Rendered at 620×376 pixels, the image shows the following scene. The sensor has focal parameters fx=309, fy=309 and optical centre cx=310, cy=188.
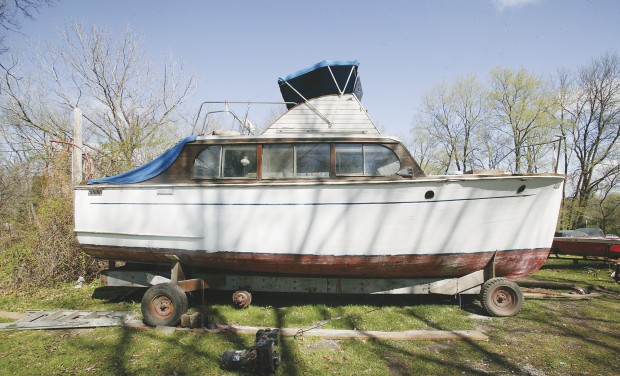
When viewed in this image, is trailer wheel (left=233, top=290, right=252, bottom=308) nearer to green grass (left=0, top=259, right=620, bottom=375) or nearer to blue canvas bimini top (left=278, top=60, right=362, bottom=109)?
green grass (left=0, top=259, right=620, bottom=375)

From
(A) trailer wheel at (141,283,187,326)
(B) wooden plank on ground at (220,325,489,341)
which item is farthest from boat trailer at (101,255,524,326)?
(B) wooden plank on ground at (220,325,489,341)

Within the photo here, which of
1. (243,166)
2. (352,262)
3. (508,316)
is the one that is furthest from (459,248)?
(243,166)

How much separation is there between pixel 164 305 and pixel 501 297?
16.9 ft

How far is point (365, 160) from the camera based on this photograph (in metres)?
4.79

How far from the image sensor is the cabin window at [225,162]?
16.0 feet

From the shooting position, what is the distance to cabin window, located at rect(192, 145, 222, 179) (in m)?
4.93

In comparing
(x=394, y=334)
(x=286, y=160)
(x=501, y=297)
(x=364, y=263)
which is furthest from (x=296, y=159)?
(x=501, y=297)

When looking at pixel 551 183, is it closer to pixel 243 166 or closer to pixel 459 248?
pixel 459 248

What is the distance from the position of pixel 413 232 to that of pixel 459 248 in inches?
30.3

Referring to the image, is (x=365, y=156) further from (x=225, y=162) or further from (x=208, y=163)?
(x=208, y=163)

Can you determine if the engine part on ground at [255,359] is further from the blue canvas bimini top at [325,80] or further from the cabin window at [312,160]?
the blue canvas bimini top at [325,80]

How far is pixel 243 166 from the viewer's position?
4895 millimetres

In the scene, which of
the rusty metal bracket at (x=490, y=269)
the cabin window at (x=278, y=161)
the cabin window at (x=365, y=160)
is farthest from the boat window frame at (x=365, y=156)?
the rusty metal bracket at (x=490, y=269)

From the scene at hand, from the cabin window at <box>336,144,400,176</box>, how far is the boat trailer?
1738mm
